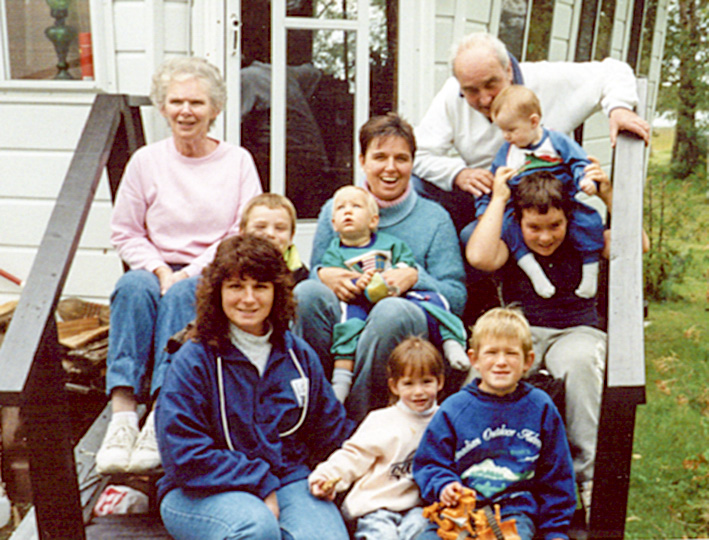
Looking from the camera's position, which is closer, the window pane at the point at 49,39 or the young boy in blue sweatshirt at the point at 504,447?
the young boy in blue sweatshirt at the point at 504,447

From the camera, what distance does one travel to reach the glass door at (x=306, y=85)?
4281mm

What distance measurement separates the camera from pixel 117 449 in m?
2.61

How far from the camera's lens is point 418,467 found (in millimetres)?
2389

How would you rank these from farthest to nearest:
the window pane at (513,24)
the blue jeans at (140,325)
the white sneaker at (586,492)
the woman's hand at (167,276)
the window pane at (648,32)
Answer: the window pane at (648,32) < the window pane at (513,24) < the woman's hand at (167,276) < the blue jeans at (140,325) < the white sneaker at (586,492)

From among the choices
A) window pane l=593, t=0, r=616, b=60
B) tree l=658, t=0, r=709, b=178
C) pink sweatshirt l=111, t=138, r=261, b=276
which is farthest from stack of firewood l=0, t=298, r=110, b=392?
tree l=658, t=0, r=709, b=178

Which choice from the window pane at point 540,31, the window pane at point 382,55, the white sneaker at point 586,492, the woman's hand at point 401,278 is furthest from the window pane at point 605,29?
the white sneaker at point 586,492

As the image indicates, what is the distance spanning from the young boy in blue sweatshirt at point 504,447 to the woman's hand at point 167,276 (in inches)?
40.2

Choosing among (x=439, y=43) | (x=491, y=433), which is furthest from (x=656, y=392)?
(x=491, y=433)

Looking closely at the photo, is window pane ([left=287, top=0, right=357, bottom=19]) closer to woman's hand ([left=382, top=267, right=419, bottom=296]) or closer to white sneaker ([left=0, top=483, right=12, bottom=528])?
woman's hand ([left=382, top=267, right=419, bottom=296])

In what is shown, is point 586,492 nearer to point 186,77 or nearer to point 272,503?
point 272,503

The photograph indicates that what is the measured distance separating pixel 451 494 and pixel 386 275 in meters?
0.82

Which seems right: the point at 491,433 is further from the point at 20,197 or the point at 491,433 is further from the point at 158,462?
the point at 20,197

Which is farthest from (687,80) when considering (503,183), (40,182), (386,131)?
(386,131)

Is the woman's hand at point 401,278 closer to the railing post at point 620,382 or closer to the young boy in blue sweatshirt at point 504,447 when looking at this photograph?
the young boy in blue sweatshirt at point 504,447
